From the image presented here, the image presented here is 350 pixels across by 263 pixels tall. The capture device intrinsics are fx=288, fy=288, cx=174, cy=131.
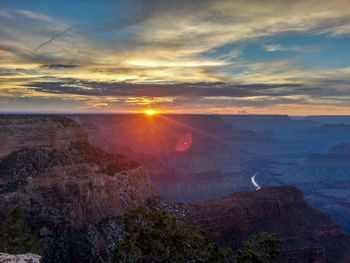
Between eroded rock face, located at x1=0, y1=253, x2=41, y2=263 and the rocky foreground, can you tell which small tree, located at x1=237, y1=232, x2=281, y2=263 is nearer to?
eroded rock face, located at x1=0, y1=253, x2=41, y2=263

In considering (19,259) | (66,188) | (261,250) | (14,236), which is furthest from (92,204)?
(19,259)

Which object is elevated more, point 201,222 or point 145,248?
point 145,248

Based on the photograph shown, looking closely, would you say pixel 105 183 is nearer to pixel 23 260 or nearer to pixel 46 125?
pixel 46 125

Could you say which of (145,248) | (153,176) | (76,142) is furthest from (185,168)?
(145,248)

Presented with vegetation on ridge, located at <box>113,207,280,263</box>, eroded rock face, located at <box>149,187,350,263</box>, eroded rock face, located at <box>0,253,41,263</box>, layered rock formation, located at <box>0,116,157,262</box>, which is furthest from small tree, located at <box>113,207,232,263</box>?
eroded rock face, located at <box>149,187,350,263</box>

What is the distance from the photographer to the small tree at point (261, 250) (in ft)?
64.6

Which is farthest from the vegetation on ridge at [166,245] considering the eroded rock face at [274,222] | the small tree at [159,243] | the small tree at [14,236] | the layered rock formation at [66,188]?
the eroded rock face at [274,222]

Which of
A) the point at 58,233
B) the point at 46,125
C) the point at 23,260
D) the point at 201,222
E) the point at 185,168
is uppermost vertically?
the point at 46,125

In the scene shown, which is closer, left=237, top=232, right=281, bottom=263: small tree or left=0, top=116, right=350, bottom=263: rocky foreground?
left=237, top=232, right=281, bottom=263: small tree

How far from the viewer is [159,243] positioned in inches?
835

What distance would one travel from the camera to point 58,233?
3928 cm

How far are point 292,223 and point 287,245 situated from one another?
30.8 ft

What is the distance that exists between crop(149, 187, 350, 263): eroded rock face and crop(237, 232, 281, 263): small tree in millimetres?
31633

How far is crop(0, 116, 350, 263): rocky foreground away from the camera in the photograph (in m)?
39.3
